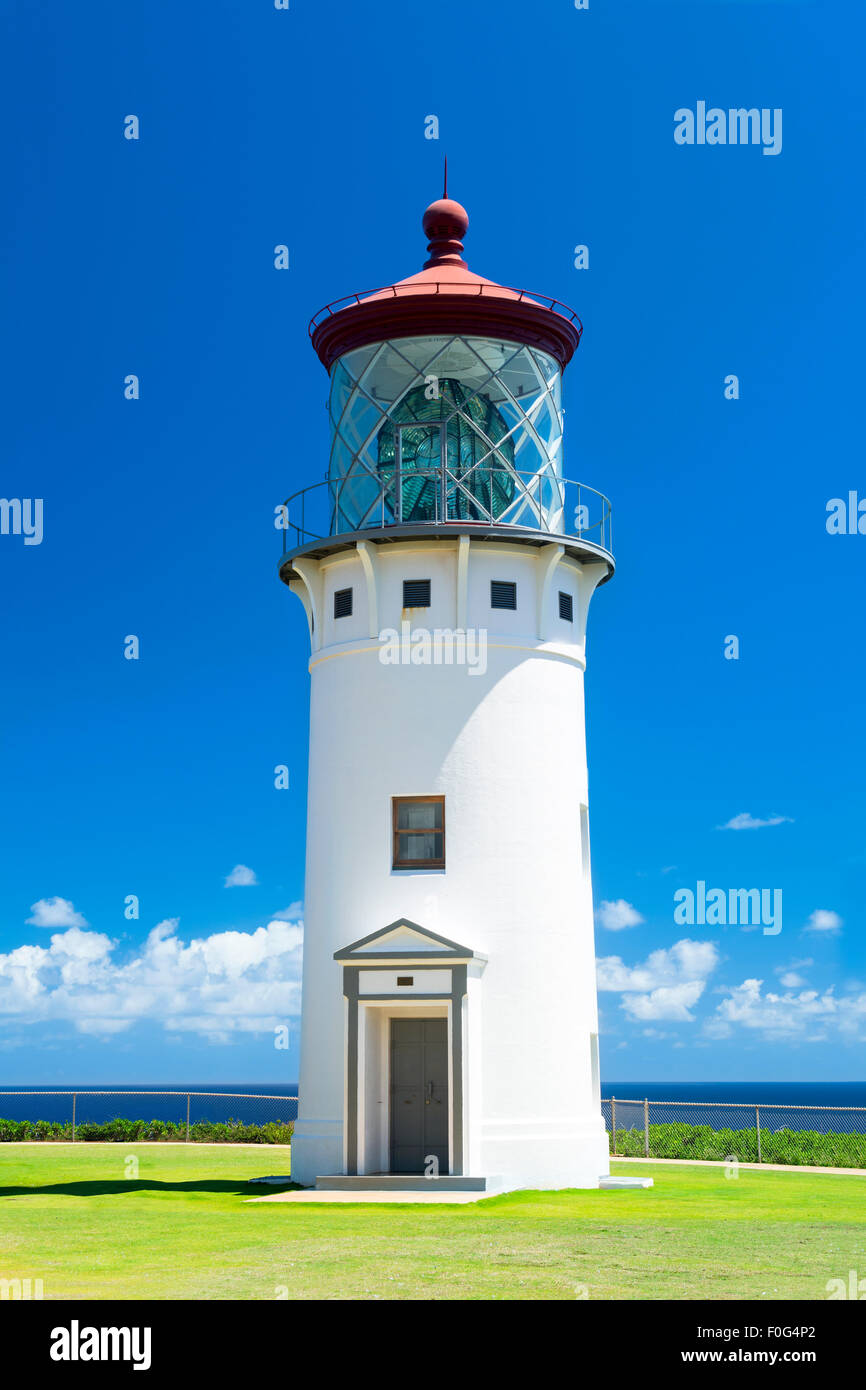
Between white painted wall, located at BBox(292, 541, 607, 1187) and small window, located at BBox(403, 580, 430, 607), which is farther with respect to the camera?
small window, located at BBox(403, 580, 430, 607)

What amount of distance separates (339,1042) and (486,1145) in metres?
→ 2.76

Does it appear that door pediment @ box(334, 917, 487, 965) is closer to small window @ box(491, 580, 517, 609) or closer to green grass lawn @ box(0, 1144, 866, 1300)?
green grass lawn @ box(0, 1144, 866, 1300)

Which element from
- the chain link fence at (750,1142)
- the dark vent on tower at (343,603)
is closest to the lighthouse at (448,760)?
the dark vent on tower at (343,603)

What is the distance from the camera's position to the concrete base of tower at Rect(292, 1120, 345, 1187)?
75.8 ft

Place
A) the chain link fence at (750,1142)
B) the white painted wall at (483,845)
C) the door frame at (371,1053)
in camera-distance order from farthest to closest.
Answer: the chain link fence at (750,1142) → the white painted wall at (483,845) → the door frame at (371,1053)

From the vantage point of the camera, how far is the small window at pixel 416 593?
24.6 meters

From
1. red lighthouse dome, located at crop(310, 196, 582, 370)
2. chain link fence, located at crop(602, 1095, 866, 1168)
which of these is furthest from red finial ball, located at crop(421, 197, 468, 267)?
chain link fence, located at crop(602, 1095, 866, 1168)

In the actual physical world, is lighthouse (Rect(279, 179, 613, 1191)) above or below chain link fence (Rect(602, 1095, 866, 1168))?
above

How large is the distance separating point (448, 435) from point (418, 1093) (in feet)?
34.2

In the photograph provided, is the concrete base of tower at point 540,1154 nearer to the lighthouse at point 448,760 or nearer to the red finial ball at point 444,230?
the lighthouse at point 448,760

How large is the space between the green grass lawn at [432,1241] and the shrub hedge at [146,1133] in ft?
29.4

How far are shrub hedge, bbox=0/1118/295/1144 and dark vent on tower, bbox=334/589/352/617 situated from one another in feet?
43.9
